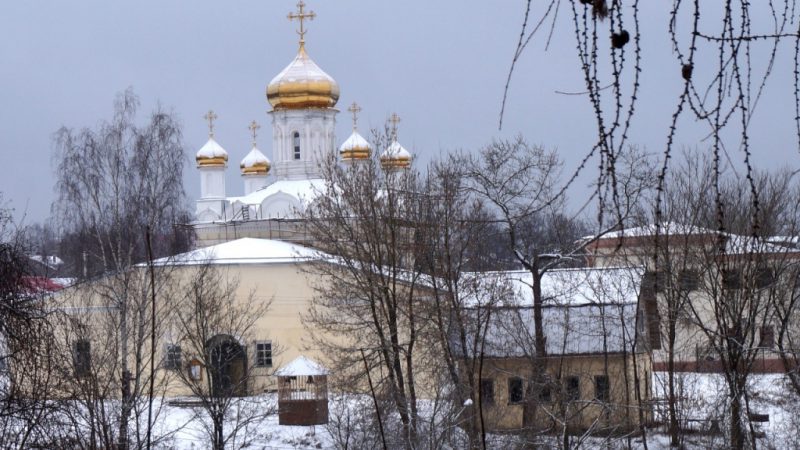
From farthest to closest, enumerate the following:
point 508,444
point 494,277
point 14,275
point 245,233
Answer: point 245,233 → point 494,277 → point 508,444 → point 14,275

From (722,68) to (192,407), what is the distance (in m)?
23.1

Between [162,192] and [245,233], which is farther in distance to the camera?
[245,233]

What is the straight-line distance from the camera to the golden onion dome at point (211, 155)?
40812mm

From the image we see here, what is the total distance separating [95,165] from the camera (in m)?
24.9

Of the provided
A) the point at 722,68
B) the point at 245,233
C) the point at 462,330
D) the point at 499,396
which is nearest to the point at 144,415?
the point at 499,396

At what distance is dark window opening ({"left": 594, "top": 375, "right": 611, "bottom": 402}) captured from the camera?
63.8ft

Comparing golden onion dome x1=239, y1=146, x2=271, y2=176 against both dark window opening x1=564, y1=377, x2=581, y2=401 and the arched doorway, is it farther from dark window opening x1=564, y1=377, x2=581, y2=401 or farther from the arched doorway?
dark window opening x1=564, y1=377, x2=581, y2=401

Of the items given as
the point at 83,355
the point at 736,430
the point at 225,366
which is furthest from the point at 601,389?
the point at 83,355

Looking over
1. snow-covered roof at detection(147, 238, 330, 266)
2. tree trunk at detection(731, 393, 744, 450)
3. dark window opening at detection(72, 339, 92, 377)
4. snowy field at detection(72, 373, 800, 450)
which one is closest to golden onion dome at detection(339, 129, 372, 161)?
snow-covered roof at detection(147, 238, 330, 266)

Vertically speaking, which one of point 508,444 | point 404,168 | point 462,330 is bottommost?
point 508,444

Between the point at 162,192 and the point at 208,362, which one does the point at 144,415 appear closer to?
the point at 208,362

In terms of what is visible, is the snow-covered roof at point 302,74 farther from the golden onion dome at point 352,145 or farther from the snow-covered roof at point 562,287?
the snow-covered roof at point 562,287

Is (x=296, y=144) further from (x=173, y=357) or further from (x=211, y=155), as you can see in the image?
(x=173, y=357)

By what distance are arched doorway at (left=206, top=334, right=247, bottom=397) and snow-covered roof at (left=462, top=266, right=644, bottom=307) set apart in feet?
14.3
